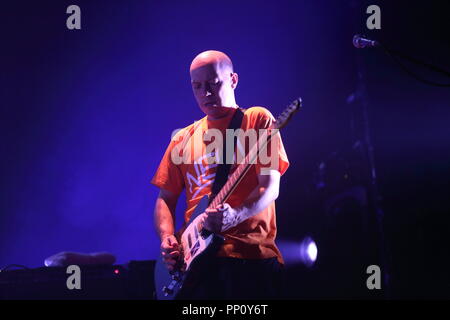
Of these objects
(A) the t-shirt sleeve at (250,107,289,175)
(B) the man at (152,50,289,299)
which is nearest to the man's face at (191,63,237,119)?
(B) the man at (152,50,289,299)

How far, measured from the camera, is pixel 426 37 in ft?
14.2

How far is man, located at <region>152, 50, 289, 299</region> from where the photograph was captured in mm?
2594

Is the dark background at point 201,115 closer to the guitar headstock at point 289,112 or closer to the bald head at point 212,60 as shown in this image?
the bald head at point 212,60

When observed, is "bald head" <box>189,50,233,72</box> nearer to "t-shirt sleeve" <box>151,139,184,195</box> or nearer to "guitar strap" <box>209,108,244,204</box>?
"guitar strap" <box>209,108,244,204</box>

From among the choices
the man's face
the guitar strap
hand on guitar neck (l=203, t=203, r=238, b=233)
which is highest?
the man's face

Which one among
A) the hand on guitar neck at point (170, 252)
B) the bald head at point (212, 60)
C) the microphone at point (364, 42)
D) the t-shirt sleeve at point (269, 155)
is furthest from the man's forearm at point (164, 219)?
the microphone at point (364, 42)

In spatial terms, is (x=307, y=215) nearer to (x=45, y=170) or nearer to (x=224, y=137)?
(x=224, y=137)

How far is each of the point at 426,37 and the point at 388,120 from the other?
80cm

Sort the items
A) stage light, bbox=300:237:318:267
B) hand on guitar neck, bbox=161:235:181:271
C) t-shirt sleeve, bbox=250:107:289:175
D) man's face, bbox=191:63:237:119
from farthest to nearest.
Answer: stage light, bbox=300:237:318:267, man's face, bbox=191:63:237:119, hand on guitar neck, bbox=161:235:181:271, t-shirt sleeve, bbox=250:107:289:175

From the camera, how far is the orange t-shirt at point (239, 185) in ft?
8.64

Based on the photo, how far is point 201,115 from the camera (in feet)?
14.9

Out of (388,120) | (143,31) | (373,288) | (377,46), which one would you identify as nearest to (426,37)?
(388,120)

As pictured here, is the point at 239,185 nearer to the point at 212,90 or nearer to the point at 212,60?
the point at 212,90

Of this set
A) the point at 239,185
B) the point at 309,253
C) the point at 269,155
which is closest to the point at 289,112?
the point at 269,155
